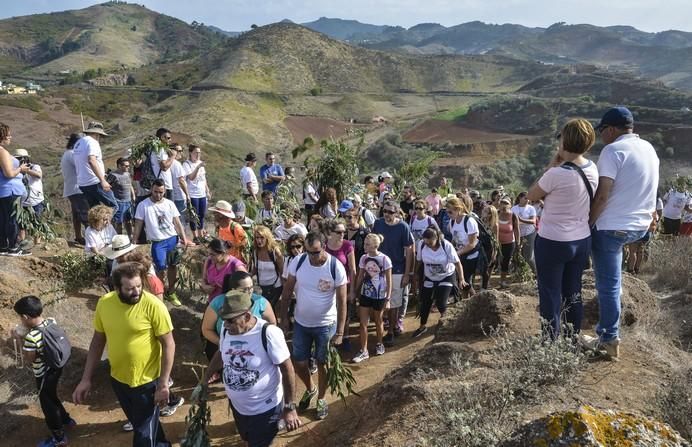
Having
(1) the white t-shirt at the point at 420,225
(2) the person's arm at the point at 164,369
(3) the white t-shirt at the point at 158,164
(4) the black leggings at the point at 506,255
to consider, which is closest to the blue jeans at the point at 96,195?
(3) the white t-shirt at the point at 158,164

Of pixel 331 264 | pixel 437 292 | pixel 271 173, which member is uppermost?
pixel 271 173

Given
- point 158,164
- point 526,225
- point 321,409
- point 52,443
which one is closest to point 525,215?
point 526,225

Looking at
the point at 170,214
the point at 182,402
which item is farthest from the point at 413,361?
the point at 170,214

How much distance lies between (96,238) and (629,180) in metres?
5.73

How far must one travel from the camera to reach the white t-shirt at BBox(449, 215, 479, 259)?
7.43m

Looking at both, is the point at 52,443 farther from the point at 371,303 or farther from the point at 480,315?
the point at 480,315

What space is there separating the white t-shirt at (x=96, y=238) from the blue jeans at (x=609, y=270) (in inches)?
215

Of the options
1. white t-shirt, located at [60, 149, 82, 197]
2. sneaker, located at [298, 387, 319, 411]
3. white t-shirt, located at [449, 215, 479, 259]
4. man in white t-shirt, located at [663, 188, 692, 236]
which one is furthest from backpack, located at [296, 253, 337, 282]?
man in white t-shirt, located at [663, 188, 692, 236]

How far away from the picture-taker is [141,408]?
3.99m

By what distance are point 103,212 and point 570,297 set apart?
209 inches

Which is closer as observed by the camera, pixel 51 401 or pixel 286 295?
pixel 51 401

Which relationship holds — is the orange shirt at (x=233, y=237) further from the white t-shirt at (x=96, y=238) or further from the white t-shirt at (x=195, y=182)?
the white t-shirt at (x=195, y=182)

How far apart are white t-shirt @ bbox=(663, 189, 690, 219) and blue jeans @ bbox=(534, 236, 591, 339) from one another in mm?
9714

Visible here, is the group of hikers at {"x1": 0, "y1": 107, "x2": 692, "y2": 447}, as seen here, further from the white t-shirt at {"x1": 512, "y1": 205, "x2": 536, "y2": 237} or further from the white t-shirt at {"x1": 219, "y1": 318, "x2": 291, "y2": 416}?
the white t-shirt at {"x1": 512, "y1": 205, "x2": 536, "y2": 237}
